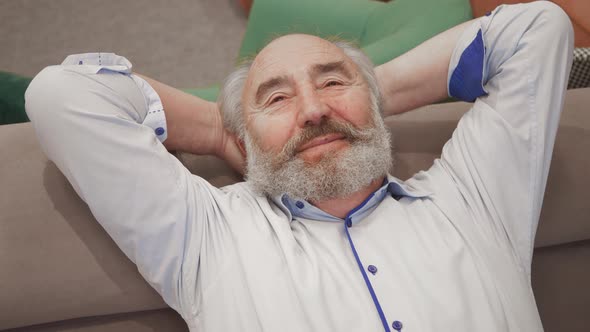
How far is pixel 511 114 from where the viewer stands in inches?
47.0

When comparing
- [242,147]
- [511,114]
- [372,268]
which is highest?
[511,114]

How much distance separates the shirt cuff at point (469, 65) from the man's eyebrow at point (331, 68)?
0.27 m

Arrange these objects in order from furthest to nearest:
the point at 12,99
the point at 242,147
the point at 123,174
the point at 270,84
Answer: the point at 12,99 → the point at 242,147 → the point at 270,84 → the point at 123,174

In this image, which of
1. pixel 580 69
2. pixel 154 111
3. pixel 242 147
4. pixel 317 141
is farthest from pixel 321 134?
pixel 580 69

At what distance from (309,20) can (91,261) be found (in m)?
1.28

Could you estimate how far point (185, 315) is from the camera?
1.10 metres

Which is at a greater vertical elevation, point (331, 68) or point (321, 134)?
point (331, 68)

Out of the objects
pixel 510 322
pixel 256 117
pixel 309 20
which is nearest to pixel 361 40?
pixel 309 20

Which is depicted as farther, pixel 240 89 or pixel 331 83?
pixel 240 89

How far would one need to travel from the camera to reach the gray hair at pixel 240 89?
134 centimetres

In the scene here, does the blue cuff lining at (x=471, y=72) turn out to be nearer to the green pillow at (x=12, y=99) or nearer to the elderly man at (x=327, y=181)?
the elderly man at (x=327, y=181)

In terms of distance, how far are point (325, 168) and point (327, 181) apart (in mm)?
29

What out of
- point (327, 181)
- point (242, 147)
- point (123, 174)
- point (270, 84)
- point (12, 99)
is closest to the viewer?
point (123, 174)

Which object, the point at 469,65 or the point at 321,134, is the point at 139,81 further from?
the point at 469,65
